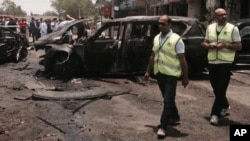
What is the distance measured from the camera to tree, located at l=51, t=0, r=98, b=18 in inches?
4346

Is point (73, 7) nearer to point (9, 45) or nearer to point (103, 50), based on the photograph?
point (9, 45)

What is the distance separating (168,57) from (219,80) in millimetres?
1084

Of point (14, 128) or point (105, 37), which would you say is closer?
point (14, 128)

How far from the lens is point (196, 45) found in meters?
11.6

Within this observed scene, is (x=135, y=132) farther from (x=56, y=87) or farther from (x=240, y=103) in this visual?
(x=56, y=87)

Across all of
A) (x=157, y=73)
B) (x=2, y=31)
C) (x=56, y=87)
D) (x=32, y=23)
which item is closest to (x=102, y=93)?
(x=56, y=87)

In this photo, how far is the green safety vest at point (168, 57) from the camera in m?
6.22

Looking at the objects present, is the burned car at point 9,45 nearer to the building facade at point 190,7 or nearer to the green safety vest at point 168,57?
the green safety vest at point 168,57

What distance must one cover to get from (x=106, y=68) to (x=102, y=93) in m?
2.20

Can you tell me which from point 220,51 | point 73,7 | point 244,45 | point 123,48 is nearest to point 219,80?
point 220,51

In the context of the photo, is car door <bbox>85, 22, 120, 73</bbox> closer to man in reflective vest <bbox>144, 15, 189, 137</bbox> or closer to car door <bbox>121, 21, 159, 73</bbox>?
car door <bbox>121, 21, 159, 73</bbox>

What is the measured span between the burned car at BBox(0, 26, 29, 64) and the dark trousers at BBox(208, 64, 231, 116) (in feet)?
32.7

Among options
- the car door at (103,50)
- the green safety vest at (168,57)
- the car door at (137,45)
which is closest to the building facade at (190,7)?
the car door at (137,45)

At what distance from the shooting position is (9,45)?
51.8 ft
